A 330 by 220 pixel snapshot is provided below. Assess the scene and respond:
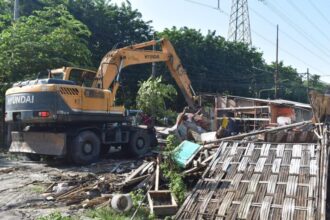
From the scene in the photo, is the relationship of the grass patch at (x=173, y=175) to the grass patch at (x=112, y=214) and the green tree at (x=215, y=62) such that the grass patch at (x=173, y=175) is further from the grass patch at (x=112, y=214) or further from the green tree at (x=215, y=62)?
the green tree at (x=215, y=62)

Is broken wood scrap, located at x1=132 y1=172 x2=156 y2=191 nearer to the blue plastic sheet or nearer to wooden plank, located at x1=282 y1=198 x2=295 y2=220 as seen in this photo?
the blue plastic sheet

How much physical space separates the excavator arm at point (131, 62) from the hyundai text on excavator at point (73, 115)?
3 cm

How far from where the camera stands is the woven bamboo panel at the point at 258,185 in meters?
7.33

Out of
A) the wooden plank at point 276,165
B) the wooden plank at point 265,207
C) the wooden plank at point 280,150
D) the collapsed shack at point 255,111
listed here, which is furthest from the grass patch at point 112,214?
the collapsed shack at point 255,111

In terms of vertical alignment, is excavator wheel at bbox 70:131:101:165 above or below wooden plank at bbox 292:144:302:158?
below

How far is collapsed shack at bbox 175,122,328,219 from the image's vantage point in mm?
7312

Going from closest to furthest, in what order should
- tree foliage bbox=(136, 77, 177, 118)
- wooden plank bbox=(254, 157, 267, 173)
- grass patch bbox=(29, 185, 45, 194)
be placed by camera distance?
1. wooden plank bbox=(254, 157, 267, 173)
2. grass patch bbox=(29, 185, 45, 194)
3. tree foliage bbox=(136, 77, 177, 118)

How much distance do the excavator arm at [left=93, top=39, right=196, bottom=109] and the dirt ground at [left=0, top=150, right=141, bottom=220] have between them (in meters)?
2.72

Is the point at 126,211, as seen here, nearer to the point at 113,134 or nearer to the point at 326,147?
the point at 326,147

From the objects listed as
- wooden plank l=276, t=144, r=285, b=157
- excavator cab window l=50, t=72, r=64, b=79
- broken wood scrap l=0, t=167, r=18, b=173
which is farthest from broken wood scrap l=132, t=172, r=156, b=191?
excavator cab window l=50, t=72, r=64, b=79

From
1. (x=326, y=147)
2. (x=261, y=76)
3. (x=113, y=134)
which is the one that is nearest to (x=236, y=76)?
(x=261, y=76)

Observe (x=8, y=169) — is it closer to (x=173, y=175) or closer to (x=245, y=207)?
(x=173, y=175)

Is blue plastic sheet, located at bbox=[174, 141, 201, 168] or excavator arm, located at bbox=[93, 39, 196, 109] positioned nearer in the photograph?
blue plastic sheet, located at bbox=[174, 141, 201, 168]

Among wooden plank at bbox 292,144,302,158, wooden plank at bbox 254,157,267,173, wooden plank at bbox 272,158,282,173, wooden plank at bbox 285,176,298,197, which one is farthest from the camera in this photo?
wooden plank at bbox 292,144,302,158
